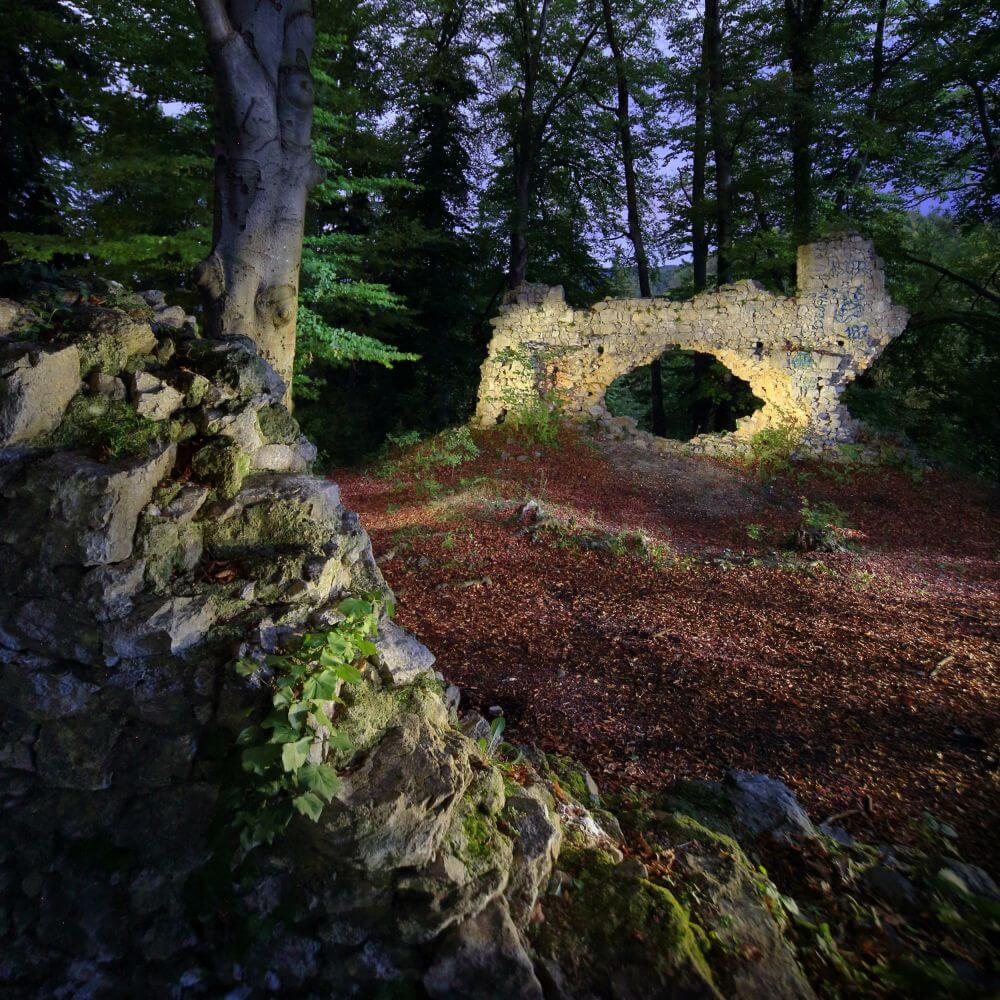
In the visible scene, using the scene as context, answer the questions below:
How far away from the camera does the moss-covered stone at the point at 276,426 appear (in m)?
2.76

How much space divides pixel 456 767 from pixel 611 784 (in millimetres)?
1142

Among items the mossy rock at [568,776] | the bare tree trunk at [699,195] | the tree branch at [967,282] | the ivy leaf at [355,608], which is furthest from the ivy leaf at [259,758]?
the bare tree trunk at [699,195]

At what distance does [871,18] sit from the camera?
12438 mm

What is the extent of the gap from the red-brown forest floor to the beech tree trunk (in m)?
2.85

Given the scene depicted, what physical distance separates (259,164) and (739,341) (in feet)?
32.0

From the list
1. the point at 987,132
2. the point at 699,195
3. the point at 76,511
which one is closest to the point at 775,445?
the point at 987,132

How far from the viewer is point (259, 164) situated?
4.69 m

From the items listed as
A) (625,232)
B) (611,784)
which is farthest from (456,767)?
(625,232)

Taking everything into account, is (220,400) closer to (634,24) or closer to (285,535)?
(285,535)

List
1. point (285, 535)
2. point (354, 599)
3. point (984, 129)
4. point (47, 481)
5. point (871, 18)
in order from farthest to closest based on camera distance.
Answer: point (871, 18)
point (984, 129)
point (285, 535)
point (354, 599)
point (47, 481)

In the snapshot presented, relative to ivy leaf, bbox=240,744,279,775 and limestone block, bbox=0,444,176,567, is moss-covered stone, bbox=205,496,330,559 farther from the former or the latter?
ivy leaf, bbox=240,744,279,775

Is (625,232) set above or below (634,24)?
below

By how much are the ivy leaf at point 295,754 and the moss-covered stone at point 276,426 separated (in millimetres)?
1532

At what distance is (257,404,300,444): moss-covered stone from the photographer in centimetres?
276
